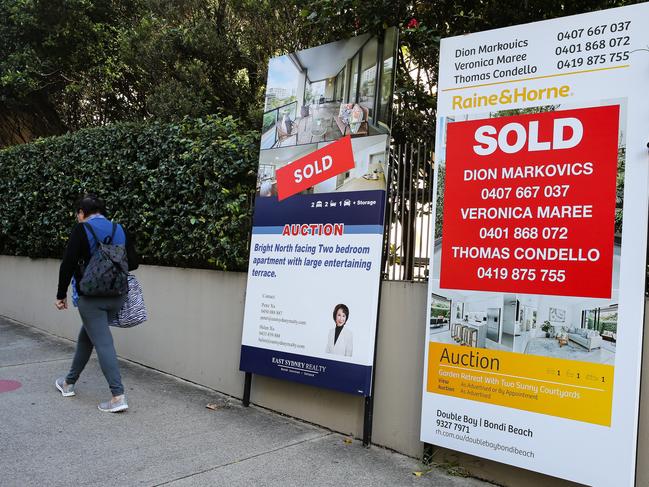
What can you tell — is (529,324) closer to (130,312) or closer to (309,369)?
(309,369)

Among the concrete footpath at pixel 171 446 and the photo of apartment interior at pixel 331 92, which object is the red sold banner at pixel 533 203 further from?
the concrete footpath at pixel 171 446

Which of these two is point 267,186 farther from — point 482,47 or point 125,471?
point 125,471

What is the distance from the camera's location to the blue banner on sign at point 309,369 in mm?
4387

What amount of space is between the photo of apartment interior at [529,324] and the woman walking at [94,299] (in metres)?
2.76

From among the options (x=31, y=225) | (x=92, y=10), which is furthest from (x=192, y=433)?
(x=92, y=10)

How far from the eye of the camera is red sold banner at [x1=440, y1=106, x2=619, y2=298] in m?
3.41

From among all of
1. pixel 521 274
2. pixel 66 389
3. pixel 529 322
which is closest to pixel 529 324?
pixel 529 322

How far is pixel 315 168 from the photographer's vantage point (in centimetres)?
485

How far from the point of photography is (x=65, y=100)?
12.2m

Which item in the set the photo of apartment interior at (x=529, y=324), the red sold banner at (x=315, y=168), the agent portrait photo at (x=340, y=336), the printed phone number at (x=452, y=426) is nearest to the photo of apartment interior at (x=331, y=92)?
the red sold banner at (x=315, y=168)

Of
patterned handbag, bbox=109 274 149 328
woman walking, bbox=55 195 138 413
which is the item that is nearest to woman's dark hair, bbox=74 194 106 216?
woman walking, bbox=55 195 138 413

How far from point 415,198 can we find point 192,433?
2.57 m

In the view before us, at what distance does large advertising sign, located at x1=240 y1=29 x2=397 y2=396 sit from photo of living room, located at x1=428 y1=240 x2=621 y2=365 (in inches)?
24.6

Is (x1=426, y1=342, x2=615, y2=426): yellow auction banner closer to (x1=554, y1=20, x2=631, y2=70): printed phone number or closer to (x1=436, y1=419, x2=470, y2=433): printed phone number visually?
(x1=436, y1=419, x2=470, y2=433): printed phone number
